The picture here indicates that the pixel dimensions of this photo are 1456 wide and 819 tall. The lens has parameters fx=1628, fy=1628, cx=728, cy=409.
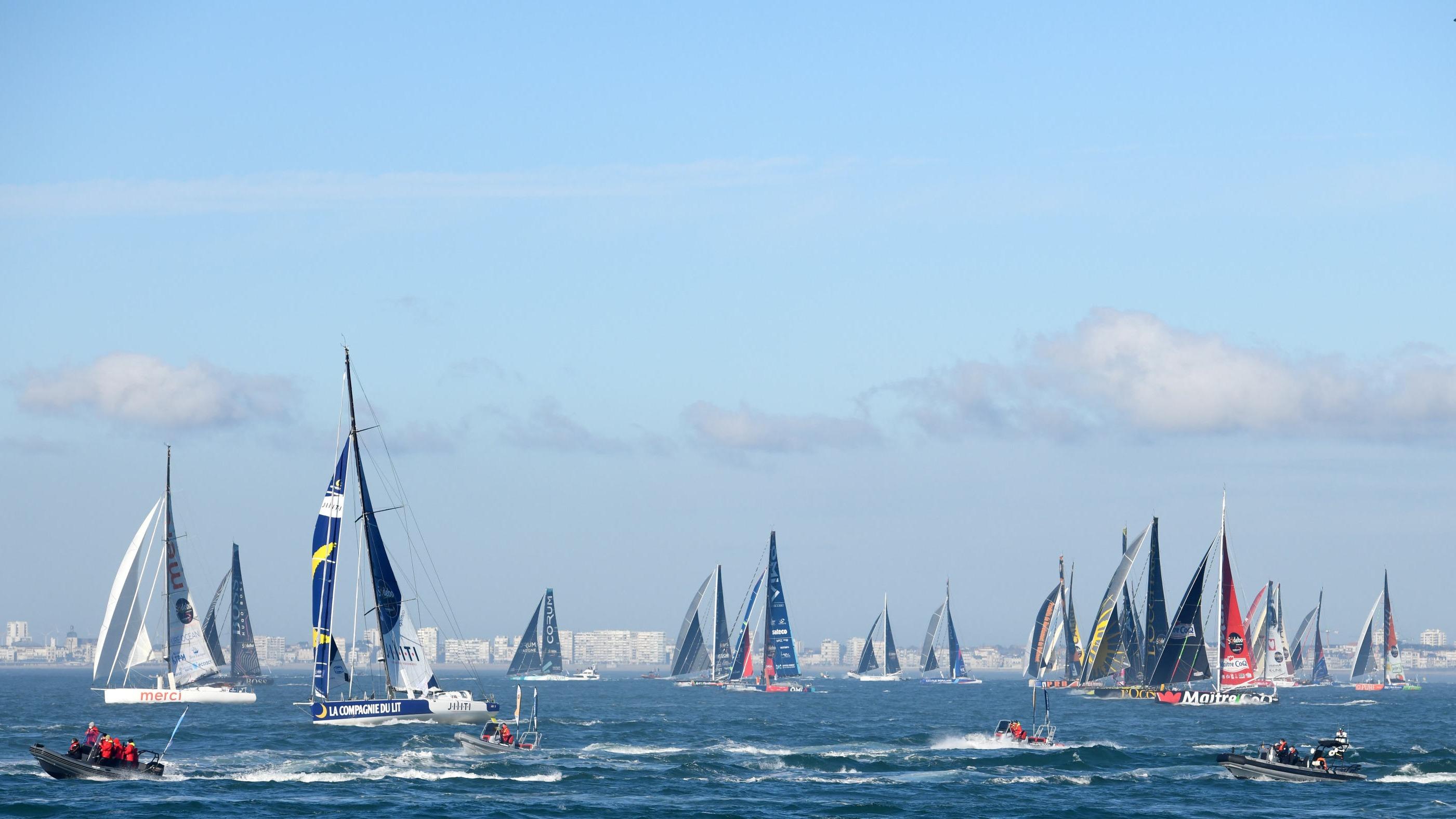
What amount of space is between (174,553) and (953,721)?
59.6 meters

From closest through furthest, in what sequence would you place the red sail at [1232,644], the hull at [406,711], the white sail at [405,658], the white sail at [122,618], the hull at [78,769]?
the hull at [78,769] → the hull at [406,711] → the white sail at [405,658] → the white sail at [122,618] → the red sail at [1232,644]

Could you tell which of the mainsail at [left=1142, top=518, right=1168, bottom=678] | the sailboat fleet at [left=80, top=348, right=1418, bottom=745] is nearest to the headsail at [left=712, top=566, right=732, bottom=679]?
the sailboat fleet at [left=80, top=348, right=1418, bottom=745]

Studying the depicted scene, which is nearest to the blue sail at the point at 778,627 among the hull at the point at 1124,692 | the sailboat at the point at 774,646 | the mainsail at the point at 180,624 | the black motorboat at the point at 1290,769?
the sailboat at the point at 774,646

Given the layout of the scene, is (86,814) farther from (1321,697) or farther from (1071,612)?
(1321,697)

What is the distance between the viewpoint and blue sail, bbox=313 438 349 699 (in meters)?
80.1

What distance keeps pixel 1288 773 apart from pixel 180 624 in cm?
8031

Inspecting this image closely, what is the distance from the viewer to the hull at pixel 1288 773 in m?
74.3

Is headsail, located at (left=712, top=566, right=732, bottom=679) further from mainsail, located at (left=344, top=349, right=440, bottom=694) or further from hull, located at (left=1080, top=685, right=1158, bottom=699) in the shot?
mainsail, located at (left=344, top=349, right=440, bottom=694)

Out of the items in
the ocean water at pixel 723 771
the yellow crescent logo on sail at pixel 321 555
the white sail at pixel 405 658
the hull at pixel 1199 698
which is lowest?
the ocean water at pixel 723 771

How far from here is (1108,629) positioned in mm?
144750

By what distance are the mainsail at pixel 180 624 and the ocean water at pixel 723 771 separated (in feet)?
12.4

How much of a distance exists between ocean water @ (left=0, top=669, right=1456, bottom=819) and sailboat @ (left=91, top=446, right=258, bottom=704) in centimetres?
250

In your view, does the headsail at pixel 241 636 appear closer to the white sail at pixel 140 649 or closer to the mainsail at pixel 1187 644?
the white sail at pixel 140 649

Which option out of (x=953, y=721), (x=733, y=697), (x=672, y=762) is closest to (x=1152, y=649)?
(x=953, y=721)
